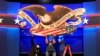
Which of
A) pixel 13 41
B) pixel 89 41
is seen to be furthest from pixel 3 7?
pixel 89 41

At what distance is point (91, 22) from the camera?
10.8 m

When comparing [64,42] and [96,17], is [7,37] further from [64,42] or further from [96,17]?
[96,17]

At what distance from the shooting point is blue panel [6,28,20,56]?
10891mm

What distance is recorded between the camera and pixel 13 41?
35.9 ft

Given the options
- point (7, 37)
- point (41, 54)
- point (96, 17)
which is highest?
point (96, 17)

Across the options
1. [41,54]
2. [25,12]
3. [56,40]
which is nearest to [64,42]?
[56,40]

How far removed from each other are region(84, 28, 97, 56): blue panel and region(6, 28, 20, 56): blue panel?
257cm

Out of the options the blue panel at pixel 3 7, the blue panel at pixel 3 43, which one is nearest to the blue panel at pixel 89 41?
the blue panel at pixel 3 43

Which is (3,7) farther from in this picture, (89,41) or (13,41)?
(89,41)

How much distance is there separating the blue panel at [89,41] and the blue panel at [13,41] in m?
2.57

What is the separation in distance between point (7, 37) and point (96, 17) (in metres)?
3.43

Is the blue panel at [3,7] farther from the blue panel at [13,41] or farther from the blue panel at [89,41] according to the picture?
the blue panel at [89,41]

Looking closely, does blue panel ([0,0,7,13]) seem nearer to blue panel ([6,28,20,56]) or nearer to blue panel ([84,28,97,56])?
blue panel ([6,28,20,56])

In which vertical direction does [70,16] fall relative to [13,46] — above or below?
above
